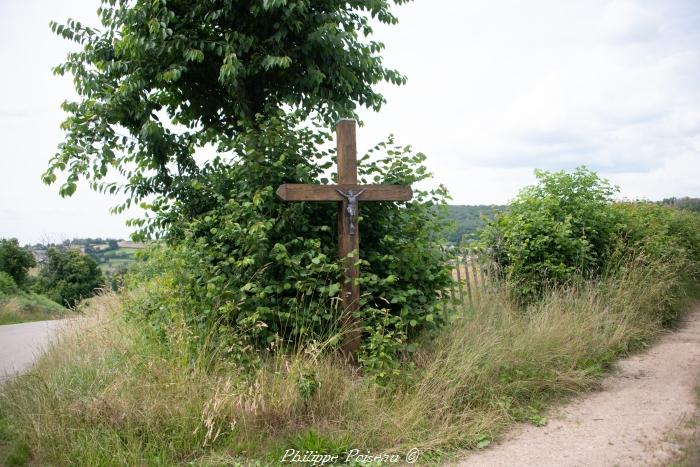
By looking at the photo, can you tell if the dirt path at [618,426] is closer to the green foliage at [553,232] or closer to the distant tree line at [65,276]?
the green foliage at [553,232]

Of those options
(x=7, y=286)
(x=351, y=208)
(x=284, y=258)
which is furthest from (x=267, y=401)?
(x=7, y=286)

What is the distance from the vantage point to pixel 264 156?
5.80 meters

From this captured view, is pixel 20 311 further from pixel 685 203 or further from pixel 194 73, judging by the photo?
pixel 685 203

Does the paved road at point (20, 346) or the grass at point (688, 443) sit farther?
the paved road at point (20, 346)

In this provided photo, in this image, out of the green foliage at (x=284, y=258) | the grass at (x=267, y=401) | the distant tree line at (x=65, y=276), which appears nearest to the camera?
the grass at (x=267, y=401)

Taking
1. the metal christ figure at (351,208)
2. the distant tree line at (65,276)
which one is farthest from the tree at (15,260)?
the metal christ figure at (351,208)

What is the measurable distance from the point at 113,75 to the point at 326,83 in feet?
10.1

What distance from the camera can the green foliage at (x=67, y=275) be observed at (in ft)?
112

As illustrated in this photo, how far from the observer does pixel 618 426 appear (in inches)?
197

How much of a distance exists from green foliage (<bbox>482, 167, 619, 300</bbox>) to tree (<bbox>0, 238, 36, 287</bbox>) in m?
27.5

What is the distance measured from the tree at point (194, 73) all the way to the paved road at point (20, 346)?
7.96 ft

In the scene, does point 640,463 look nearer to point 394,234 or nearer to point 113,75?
point 394,234

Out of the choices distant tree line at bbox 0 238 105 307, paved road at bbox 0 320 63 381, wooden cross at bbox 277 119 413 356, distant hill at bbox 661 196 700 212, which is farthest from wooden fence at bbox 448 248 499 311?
distant tree line at bbox 0 238 105 307

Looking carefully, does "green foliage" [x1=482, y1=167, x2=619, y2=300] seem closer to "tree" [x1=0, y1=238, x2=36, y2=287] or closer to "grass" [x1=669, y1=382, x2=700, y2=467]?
"grass" [x1=669, y1=382, x2=700, y2=467]
